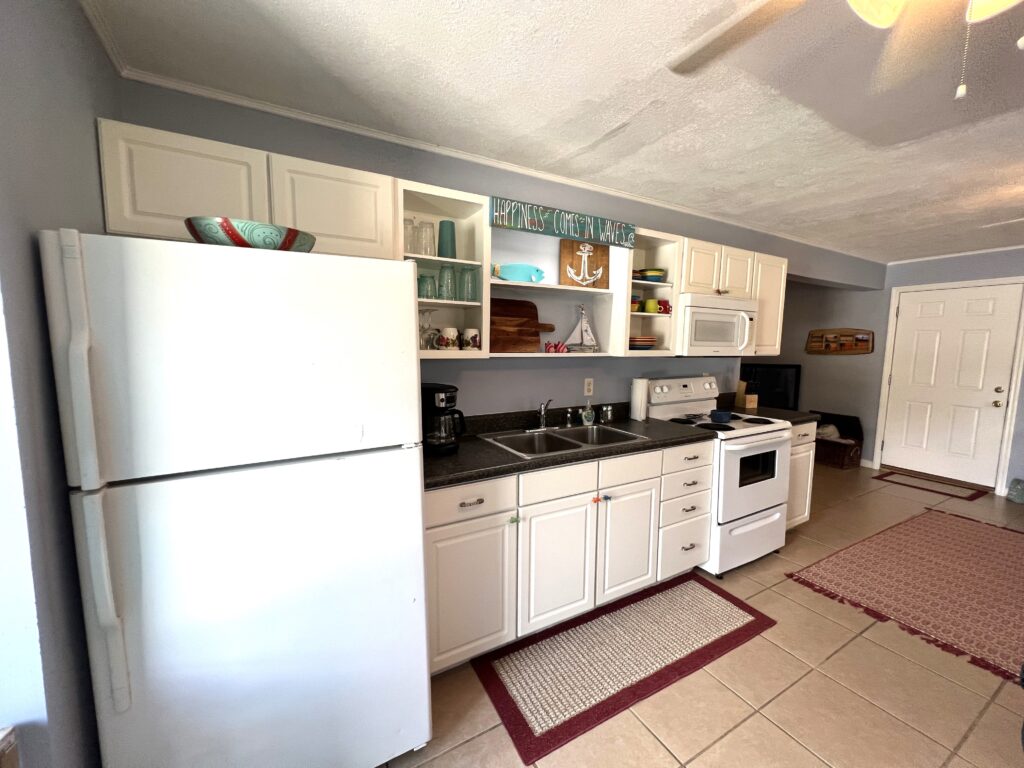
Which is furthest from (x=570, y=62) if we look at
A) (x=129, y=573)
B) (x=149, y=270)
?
(x=129, y=573)

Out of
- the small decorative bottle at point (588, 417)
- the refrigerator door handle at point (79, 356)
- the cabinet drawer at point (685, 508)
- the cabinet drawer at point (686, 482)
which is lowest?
the cabinet drawer at point (685, 508)

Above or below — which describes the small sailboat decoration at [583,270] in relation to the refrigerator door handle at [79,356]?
above

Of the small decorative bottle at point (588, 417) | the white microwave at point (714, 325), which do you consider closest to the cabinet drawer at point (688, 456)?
the small decorative bottle at point (588, 417)

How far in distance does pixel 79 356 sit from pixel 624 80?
1770mm

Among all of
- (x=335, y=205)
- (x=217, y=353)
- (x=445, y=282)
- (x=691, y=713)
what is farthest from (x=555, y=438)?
(x=217, y=353)

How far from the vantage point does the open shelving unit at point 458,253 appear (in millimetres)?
1822

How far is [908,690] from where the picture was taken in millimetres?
1710

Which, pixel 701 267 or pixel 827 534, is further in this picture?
pixel 827 534

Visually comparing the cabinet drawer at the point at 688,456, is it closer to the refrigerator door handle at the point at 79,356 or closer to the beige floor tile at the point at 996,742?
the beige floor tile at the point at 996,742

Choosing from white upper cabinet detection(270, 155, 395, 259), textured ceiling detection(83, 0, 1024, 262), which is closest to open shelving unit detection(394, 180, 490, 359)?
white upper cabinet detection(270, 155, 395, 259)

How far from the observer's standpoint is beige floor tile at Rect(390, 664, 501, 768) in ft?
4.74

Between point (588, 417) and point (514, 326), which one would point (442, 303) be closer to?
point (514, 326)

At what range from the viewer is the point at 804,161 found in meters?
2.07

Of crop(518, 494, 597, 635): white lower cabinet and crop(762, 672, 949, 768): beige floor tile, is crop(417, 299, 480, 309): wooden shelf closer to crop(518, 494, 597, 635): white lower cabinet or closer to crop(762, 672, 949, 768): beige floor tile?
crop(518, 494, 597, 635): white lower cabinet
